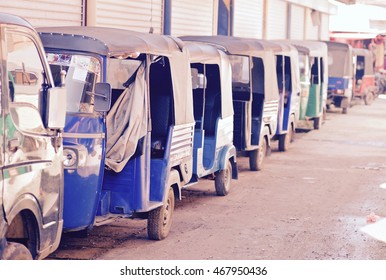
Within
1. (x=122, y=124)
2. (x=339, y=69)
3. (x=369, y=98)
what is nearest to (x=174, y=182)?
(x=122, y=124)

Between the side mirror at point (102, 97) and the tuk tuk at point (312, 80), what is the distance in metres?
13.1

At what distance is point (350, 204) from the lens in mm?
12391

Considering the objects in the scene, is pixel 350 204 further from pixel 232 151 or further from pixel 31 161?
pixel 31 161

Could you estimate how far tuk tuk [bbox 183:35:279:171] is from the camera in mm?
14422

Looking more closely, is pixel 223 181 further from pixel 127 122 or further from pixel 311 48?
pixel 311 48

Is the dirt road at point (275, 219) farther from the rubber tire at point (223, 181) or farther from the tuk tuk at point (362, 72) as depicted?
the tuk tuk at point (362, 72)

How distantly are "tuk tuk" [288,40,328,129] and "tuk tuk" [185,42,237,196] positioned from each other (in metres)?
8.40

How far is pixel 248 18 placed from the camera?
1101 inches

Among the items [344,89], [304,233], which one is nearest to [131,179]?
[304,233]

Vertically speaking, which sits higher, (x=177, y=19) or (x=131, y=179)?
Result: (x=177, y=19)

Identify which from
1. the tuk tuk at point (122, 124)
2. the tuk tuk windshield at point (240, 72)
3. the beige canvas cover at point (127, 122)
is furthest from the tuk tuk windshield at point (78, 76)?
the tuk tuk windshield at point (240, 72)

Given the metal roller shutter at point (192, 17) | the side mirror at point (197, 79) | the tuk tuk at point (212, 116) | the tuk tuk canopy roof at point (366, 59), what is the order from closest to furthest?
the side mirror at point (197, 79) → the tuk tuk at point (212, 116) → the metal roller shutter at point (192, 17) → the tuk tuk canopy roof at point (366, 59)

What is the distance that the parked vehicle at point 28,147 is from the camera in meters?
6.21
